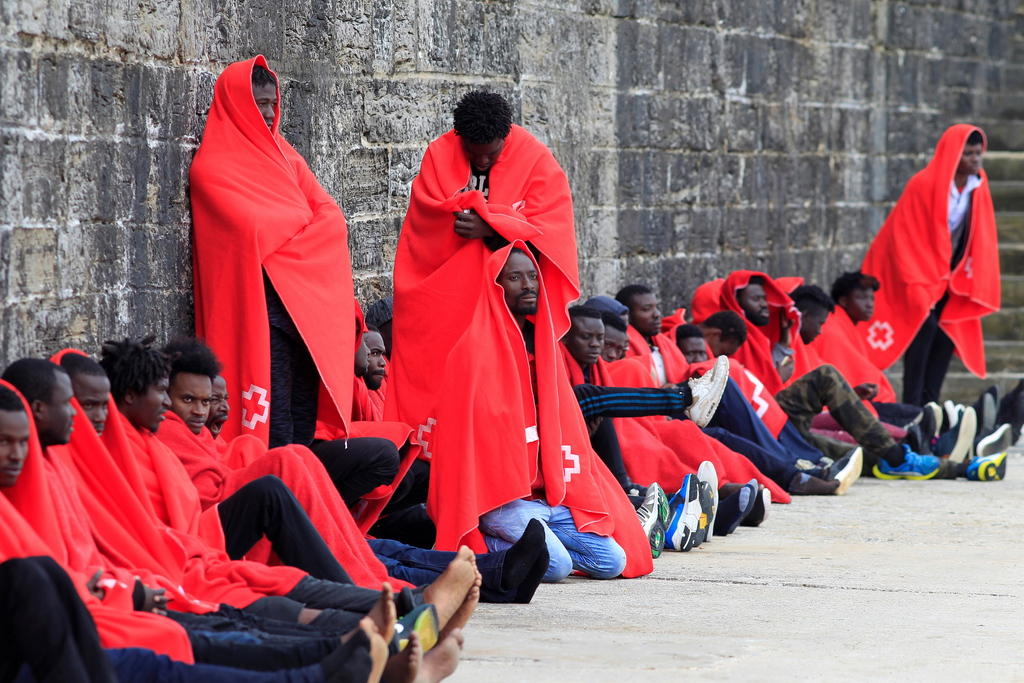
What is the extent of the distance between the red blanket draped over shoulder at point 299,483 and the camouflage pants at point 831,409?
4092 millimetres

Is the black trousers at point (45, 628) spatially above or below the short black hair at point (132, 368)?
below

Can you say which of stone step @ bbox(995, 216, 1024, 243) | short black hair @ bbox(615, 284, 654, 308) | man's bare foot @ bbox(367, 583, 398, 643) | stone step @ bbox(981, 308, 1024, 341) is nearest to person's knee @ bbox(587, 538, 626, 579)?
man's bare foot @ bbox(367, 583, 398, 643)

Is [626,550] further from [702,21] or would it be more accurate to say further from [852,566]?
[702,21]

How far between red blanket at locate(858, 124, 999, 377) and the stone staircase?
6.51ft

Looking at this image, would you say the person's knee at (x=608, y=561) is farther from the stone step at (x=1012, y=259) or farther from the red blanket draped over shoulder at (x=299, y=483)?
the stone step at (x=1012, y=259)

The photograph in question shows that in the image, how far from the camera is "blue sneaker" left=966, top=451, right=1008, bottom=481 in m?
9.72

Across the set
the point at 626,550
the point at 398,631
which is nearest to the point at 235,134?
the point at 626,550

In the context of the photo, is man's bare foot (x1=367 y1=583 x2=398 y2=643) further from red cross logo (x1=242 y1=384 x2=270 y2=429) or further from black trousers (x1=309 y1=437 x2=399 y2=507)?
red cross logo (x1=242 y1=384 x2=270 y2=429)

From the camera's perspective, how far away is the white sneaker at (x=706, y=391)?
7.01 meters

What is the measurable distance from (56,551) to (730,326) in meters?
5.63

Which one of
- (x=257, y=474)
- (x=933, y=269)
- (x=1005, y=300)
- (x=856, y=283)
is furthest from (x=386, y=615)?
(x=1005, y=300)

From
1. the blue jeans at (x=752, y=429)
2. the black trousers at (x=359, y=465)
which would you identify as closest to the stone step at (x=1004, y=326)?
the blue jeans at (x=752, y=429)

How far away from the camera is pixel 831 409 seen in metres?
9.39

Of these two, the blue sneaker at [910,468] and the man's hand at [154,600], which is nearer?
the man's hand at [154,600]
